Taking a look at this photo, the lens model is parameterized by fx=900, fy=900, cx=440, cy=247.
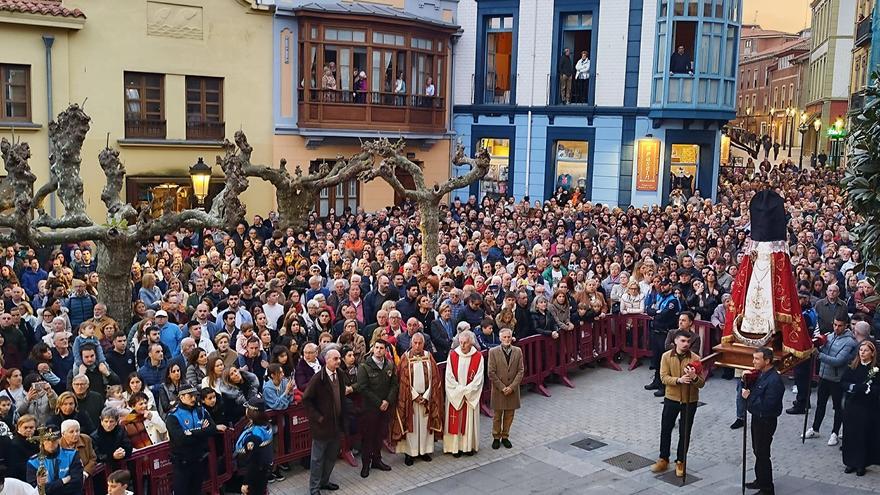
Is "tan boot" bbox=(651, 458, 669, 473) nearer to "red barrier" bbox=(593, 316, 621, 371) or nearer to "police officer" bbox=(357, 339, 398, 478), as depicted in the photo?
"police officer" bbox=(357, 339, 398, 478)

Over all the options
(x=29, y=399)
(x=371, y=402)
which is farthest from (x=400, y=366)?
(x=29, y=399)

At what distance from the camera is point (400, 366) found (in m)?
11.3

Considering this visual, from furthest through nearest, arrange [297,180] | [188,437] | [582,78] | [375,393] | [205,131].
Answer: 1. [582,78]
2. [205,131]
3. [297,180]
4. [375,393]
5. [188,437]

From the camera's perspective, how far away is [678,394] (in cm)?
1092

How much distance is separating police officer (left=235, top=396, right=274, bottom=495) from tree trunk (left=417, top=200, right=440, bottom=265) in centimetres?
994

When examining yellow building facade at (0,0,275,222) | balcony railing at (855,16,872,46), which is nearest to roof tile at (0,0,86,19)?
yellow building facade at (0,0,275,222)

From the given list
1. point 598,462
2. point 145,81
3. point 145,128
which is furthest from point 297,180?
point 598,462

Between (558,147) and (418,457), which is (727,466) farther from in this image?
(558,147)

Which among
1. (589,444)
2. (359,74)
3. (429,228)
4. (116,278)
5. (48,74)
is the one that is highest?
(359,74)

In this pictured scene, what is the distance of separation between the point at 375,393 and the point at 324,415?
90 centimetres

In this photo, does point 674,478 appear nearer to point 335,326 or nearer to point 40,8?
point 335,326

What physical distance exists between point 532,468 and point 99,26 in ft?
61.2

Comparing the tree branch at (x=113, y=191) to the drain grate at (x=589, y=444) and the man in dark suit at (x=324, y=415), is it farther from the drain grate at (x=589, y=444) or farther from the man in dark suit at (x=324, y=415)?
the drain grate at (x=589, y=444)

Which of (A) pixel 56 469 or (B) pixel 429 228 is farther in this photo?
(B) pixel 429 228
